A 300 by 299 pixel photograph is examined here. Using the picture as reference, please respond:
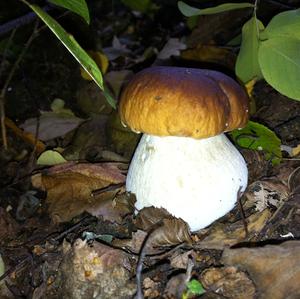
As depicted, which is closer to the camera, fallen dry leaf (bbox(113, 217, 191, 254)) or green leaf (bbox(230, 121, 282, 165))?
fallen dry leaf (bbox(113, 217, 191, 254))

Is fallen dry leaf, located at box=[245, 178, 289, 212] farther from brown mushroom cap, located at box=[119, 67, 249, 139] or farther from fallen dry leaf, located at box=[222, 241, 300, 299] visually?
brown mushroom cap, located at box=[119, 67, 249, 139]

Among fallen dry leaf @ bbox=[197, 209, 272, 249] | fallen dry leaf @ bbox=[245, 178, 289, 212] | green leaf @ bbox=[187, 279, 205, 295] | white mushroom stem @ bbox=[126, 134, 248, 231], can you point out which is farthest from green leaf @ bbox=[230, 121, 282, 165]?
green leaf @ bbox=[187, 279, 205, 295]

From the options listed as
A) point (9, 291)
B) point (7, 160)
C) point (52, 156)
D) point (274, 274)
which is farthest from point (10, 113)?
point (274, 274)

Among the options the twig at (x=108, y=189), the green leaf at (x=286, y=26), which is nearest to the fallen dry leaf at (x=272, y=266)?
the twig at (x=108, y=189)

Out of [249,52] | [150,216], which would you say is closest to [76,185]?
[150,216]

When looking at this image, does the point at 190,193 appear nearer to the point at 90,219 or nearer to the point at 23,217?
the point at 90,219

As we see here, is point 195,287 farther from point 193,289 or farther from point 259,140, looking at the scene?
point 259,140
